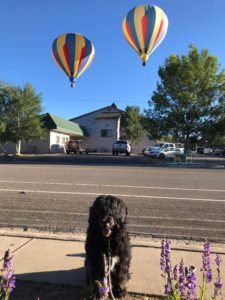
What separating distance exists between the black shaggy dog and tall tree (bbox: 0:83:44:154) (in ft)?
131

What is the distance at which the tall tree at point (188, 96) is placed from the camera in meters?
34.7

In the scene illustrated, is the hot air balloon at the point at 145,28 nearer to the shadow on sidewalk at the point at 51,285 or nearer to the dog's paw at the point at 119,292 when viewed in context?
the shadow on sidewalk at the point at 51,285

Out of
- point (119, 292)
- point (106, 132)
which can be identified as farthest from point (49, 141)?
point (119, 292)

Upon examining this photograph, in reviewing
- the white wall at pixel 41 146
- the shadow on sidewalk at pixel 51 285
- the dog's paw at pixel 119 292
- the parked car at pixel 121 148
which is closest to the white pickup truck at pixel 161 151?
the parked car at pixel 121 148

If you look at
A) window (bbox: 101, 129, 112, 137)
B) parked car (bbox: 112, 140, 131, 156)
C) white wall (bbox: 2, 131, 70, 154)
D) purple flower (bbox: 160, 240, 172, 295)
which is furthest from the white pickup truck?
purple flower (bbox: 160, 240, 172, 295)

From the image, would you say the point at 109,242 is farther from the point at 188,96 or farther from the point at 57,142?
the point at 57,142

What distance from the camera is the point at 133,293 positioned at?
4188mm

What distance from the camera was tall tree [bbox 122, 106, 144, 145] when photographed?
223 ft

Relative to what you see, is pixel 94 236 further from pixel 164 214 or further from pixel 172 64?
pixel 172 64

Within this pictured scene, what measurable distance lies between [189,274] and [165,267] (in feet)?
1.61

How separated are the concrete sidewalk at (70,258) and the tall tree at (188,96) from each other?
2927 cm

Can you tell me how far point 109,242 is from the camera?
3.91 metres

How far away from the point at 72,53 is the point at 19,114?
70.6ft

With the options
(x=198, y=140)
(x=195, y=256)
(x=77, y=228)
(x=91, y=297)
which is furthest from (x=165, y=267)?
(x=198, y=140)
